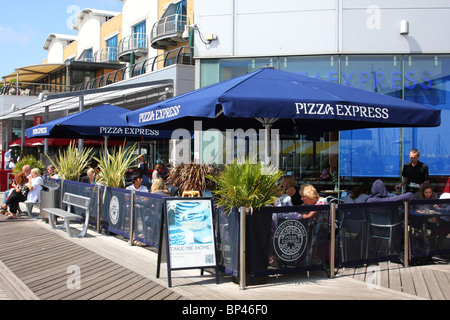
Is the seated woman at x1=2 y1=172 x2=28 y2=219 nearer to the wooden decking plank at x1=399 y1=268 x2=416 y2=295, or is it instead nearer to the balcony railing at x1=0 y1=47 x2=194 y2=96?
the balcony railing at x1=0 y1=47 x2=194 y2=96

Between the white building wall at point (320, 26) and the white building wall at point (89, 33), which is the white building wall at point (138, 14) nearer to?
the white building wall at point (89, 33)

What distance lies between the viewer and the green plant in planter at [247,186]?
566 centimetres

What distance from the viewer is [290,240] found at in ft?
19.1

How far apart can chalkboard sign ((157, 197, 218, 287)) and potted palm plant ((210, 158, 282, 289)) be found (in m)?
0.33

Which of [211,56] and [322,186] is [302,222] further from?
[211,56]

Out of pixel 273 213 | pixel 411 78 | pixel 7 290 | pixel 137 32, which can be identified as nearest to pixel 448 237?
pixel 273 213

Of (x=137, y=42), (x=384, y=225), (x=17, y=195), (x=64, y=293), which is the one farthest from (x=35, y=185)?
(x=137, y=42)

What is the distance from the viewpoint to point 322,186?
13.6m

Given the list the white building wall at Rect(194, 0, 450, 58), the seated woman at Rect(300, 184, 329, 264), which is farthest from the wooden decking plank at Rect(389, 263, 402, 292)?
the white building wall at Rect(194, 0, 450, 58)

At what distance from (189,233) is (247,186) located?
97 centimetres

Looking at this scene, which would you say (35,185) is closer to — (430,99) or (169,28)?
(430,99)

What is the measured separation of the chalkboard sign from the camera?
5.81m

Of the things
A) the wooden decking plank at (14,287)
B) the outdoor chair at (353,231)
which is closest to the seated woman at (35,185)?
the wooden decking plank at (14,287)

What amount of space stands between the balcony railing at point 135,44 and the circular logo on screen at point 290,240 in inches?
1062
